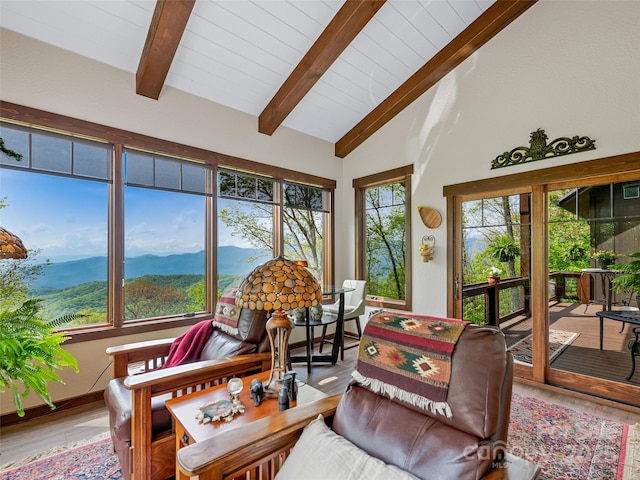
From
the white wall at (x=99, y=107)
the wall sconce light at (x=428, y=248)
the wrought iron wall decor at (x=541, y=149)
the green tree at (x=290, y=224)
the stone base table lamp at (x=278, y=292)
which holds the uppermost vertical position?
the white wall at (x=99, y=107)

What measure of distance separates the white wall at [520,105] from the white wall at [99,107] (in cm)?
219

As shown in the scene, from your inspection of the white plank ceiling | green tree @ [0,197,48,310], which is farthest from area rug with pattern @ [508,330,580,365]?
green tree @ [0,197,48,310]

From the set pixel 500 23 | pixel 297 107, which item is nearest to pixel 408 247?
pixel 297 107

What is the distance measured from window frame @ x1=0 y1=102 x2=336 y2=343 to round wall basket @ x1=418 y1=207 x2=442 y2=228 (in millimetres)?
2504

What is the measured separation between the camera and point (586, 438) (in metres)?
2.31

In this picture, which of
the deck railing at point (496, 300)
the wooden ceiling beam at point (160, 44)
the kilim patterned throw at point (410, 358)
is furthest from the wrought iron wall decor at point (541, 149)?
the wooden ceiling beam at point (160, 44)

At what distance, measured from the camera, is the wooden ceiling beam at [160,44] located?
252 cm

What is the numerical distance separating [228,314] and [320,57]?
2.71m

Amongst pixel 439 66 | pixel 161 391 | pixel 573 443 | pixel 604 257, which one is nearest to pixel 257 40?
pixel 439 66

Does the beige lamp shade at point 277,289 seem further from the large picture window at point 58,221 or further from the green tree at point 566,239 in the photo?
the green tree at point 566,239

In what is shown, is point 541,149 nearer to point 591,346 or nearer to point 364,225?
point 591,346

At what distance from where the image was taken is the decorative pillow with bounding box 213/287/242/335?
91.4 inches

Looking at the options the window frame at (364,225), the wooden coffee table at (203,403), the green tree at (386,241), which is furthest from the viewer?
the green tree at (386,241)

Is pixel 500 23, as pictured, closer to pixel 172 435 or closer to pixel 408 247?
pixel 408 247
